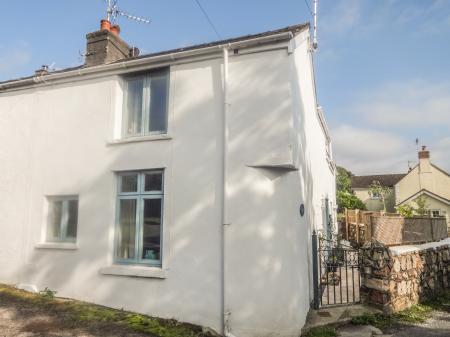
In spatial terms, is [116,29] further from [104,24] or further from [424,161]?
[424,161]

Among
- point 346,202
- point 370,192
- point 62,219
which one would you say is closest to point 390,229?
point 62,219

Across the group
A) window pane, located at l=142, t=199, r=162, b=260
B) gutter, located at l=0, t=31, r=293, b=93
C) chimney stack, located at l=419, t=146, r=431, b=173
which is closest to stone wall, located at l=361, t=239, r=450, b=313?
window pane, located at l=142, t=199, r=162, b=260

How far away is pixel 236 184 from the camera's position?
22.8 feet

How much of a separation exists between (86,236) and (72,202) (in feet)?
3.47

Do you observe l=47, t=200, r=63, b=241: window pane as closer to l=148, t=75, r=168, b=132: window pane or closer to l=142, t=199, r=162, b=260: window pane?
l=142, t=199, r=162, b=260: window pane

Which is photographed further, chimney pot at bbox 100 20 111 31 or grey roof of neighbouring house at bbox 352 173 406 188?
grey roof of neighbouring house at bbox 352 173 406 188

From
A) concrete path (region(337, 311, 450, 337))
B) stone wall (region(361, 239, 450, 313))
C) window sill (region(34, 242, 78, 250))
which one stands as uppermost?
window sill (region(34, 242, 78, 250))

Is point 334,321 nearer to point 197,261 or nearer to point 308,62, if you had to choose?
point 197,261

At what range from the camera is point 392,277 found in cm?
755

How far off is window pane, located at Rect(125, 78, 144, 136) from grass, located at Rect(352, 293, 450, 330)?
21.1 feet

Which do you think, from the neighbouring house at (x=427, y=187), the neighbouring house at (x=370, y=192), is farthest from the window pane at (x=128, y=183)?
the neighbouring house at (x=370, y=192)

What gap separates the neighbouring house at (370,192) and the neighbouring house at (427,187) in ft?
9.98

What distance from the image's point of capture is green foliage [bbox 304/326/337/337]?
20.7 ft

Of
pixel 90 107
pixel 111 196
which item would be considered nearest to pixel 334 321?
pixel 111 196
